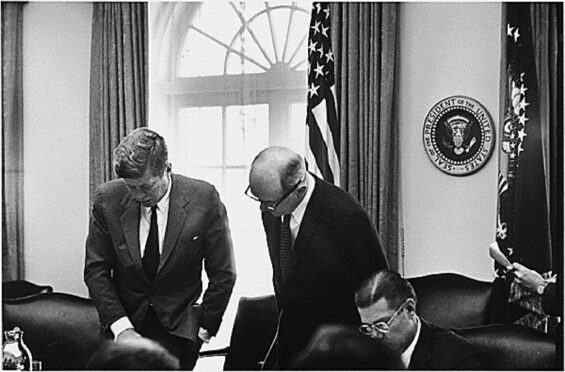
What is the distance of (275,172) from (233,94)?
0.27m

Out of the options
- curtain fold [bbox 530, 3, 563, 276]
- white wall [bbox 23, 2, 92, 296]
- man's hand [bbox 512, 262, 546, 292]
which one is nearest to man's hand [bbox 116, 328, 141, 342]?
white wall [bbox 23, 2, 92, 296]

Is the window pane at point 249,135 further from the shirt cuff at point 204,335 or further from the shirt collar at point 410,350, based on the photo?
the shirt collar at point 410,350

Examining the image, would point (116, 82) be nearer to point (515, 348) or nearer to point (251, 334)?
point (251, 334)

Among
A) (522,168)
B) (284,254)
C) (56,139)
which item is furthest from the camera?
(56,139)

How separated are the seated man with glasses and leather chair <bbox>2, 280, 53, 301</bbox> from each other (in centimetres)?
102

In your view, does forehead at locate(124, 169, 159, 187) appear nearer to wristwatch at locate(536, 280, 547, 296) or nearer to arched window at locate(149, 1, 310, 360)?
arched window at locate(149, 1, 310, 360)

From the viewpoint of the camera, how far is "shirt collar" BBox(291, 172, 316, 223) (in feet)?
7.63

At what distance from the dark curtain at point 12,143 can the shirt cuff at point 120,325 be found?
1.21 feet

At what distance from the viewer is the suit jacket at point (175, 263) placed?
2.37m

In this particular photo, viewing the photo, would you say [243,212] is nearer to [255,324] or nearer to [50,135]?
[255,324]

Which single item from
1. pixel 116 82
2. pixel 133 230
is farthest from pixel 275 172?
pixel 116 82

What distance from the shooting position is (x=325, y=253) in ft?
7.66

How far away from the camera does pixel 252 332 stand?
2.40 metres

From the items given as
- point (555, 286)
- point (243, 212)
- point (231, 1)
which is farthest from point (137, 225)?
point (555, 286)
